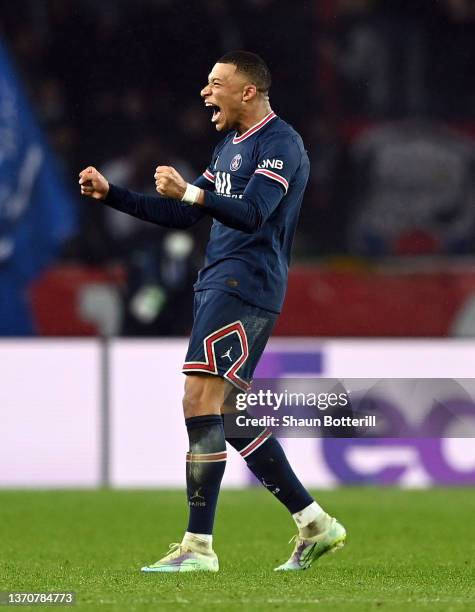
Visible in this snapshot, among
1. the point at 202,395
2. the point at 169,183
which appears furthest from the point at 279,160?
the point at 202,395

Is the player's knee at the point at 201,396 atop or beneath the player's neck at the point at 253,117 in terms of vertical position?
beneath

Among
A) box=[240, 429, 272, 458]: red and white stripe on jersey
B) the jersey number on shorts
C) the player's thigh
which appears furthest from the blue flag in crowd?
the player's thigh

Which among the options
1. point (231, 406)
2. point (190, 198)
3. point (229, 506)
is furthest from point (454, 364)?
point (190, 198)

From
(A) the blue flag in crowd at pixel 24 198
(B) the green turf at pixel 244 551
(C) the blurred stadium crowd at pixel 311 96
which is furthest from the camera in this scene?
(C) the blurred stadium crowd at pixel 311 96

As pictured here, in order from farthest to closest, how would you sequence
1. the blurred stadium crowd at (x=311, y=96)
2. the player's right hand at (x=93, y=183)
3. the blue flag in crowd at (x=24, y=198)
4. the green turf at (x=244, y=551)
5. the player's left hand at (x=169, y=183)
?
the blurred stadium crowd at (x=311, y=96)
the blue flag in crowd at (x=24, y=198)
the player's right hand at (x=93, y=183)
the player's left hand at (x=169, y=183)
the green turf at (x=244, y=551)

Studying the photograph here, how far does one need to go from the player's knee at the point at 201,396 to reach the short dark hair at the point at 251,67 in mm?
1064

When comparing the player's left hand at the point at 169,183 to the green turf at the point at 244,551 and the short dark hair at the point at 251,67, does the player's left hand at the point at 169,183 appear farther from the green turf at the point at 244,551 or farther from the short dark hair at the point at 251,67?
the green turf at the point at 244,551

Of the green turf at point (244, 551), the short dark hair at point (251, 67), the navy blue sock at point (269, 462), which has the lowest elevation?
the green turf at point (244, 551)

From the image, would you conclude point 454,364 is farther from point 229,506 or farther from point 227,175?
point 227,175

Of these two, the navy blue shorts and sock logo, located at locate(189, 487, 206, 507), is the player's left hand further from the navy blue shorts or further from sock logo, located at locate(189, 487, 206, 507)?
sock logo, located at locate(189, 487, 206, 507)

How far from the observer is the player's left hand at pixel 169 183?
15.9 ft

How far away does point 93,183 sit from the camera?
201 inches

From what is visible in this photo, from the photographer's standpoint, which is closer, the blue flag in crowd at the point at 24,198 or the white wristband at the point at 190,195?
the white wristband at the point at 190,195

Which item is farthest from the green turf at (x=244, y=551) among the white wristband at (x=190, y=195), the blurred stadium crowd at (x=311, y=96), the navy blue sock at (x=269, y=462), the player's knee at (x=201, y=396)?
the blurred stadium crowd at (x=311, y=96)
